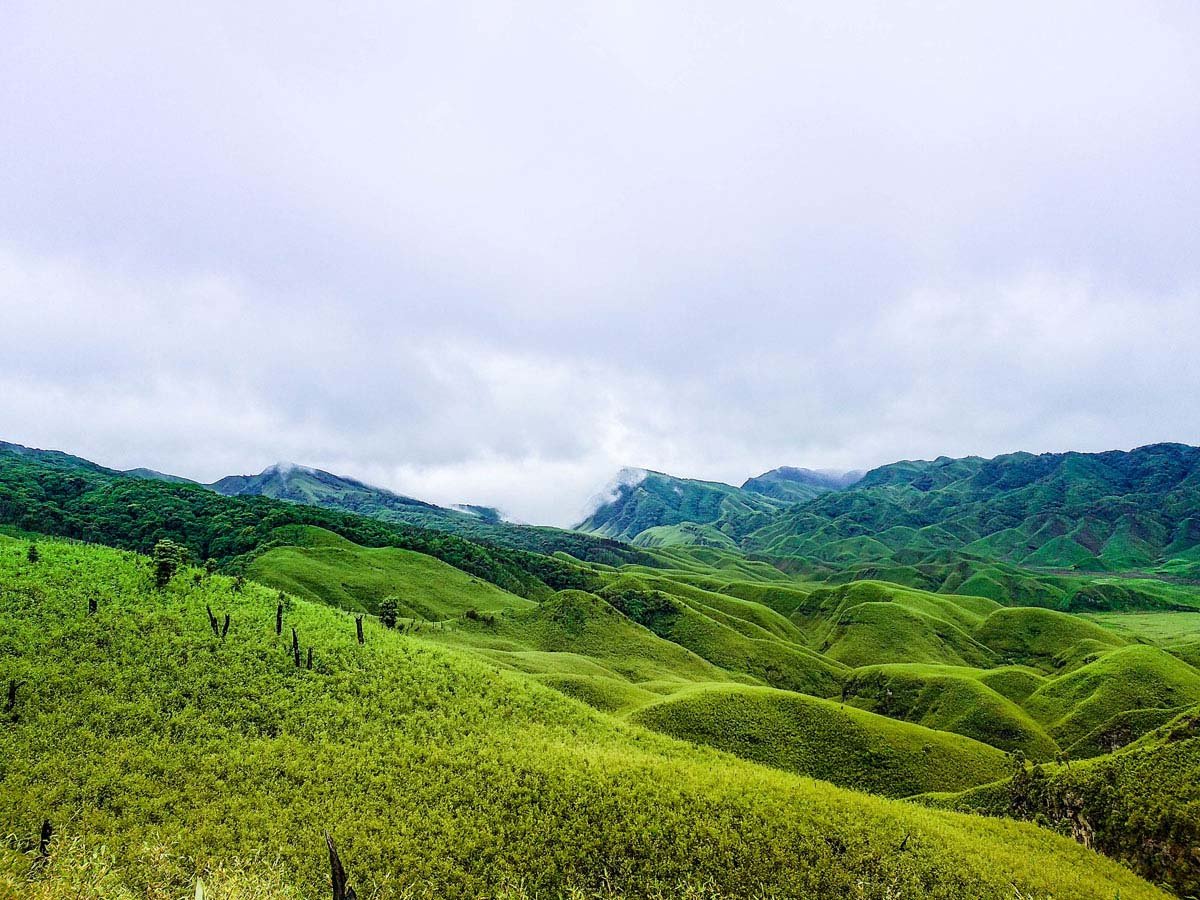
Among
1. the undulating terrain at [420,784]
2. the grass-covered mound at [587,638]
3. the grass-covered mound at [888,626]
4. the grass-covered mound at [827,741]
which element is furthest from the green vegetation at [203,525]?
the undulating terrain at [420,784]


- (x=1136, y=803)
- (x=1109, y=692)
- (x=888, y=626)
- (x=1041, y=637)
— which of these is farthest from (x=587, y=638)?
(x=1041, y=637)

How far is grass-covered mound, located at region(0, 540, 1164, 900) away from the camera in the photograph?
70.4ft

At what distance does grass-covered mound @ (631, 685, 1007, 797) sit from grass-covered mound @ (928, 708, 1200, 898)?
2054cm

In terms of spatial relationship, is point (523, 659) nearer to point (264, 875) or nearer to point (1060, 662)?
point (264, 875)

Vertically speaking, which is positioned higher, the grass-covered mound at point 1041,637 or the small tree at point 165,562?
the small tree at point 165,562

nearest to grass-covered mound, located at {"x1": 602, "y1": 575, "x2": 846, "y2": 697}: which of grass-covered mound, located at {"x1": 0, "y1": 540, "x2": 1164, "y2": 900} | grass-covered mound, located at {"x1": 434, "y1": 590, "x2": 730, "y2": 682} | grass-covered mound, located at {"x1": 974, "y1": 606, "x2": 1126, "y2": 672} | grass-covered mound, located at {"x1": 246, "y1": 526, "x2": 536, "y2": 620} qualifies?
grass-covered mound, located at {"x1": 434, "y1": 590, "x2": 730, "y2": 682}

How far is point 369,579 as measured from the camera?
121812mm

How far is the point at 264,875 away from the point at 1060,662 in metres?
174

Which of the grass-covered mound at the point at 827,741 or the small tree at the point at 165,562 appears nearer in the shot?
the small tree at the point at 165,562

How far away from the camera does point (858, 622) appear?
15425 cm

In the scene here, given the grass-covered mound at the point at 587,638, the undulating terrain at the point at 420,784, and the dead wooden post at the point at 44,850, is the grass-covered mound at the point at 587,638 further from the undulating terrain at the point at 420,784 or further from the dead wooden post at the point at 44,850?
the dead wooden post at the point at 44,850

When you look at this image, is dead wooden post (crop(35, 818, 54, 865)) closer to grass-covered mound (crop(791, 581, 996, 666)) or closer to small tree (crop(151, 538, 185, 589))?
small tree (crop(151, 538, 185, 589))

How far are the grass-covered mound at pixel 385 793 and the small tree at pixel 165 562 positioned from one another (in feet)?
8.63

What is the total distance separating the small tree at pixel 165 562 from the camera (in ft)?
124
